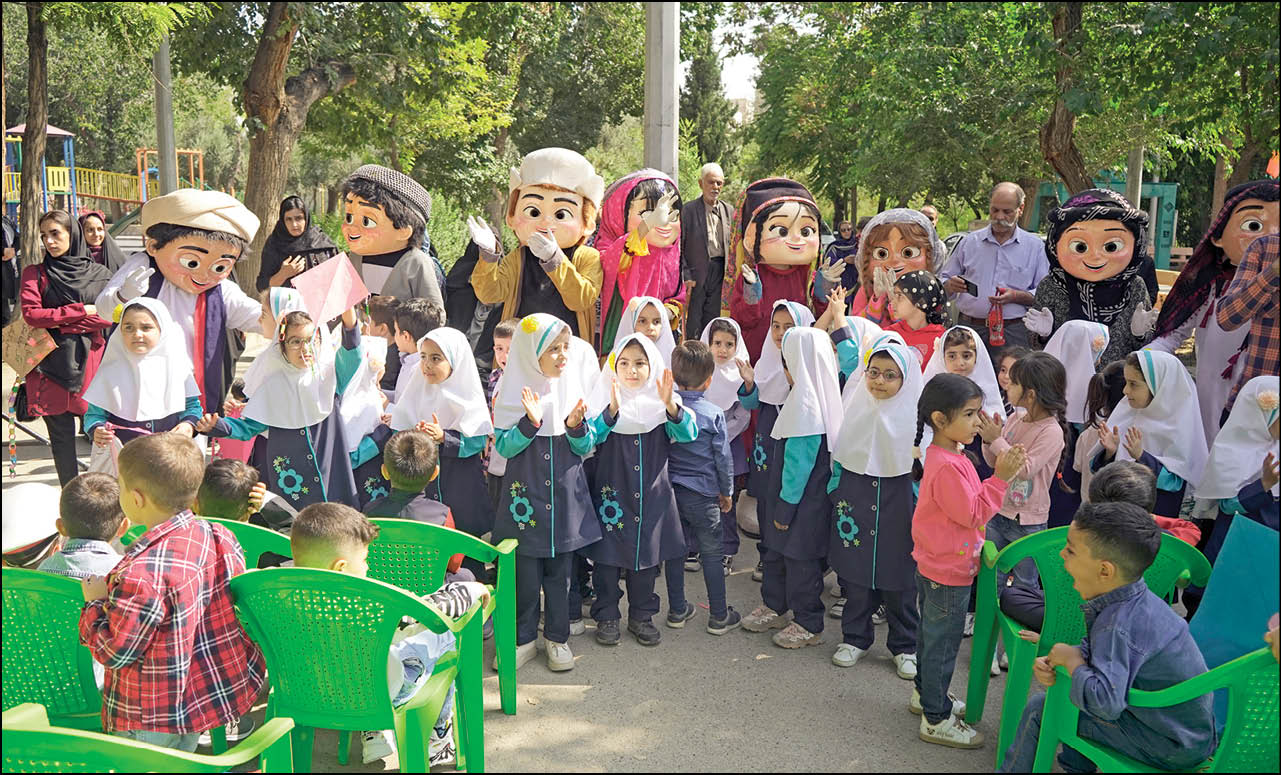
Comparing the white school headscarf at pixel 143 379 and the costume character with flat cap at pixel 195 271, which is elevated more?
the costume character with flat cap at pixel 195 271

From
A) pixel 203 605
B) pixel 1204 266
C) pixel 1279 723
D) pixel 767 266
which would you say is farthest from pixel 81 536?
pixel 1204 266

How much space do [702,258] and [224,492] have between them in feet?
11.8

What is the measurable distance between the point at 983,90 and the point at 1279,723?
845 centimetres

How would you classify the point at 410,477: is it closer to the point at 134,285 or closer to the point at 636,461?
the point at 636,461

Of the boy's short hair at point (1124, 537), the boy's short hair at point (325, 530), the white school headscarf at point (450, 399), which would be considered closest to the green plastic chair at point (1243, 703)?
the boy's short hair at point (1124, 537)

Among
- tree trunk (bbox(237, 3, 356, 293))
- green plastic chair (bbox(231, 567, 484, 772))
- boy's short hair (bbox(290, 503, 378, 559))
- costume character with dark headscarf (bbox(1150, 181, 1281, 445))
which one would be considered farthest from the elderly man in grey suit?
tree trunk (bbox(237, 3, 356, 293))

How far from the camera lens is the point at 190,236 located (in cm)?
517

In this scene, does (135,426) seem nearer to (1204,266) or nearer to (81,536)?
(81,536)

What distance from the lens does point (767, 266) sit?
6.16m

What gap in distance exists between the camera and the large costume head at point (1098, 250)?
213 inches

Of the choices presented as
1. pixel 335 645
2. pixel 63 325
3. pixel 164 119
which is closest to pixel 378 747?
pixel 335 645

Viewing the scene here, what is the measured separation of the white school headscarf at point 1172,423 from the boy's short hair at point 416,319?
306 cm

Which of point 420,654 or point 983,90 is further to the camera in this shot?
point 983,90

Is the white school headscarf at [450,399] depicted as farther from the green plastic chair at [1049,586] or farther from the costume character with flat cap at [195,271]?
the green plastic chair at [1049,586]
